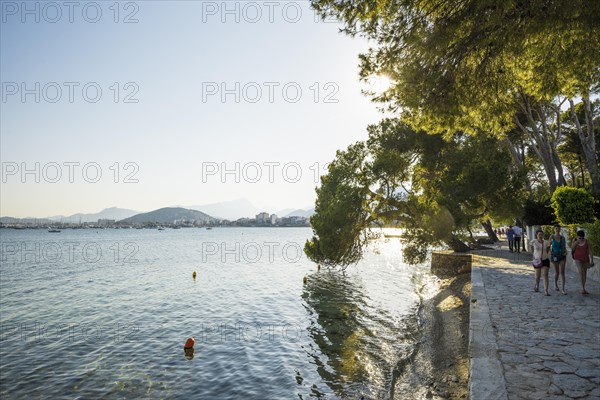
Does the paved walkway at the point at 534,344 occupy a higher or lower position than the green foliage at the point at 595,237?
lower

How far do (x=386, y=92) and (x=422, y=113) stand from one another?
1.14 meters

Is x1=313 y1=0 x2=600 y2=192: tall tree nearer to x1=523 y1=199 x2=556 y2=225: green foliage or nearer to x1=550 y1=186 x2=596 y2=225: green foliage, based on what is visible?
x1=550 y1=186 x2=596 y2=225: green foliage

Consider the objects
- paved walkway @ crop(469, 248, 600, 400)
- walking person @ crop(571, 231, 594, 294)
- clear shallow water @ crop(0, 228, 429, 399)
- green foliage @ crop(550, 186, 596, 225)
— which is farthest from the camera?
green foliage @ crop(550, 186, 596, 225)

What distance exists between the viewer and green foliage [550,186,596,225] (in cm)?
1789

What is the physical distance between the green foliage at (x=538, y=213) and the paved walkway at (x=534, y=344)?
468 inches

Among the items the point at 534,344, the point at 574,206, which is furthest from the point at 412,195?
the point at 534,344

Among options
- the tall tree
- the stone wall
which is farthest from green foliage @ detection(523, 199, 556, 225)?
the tall tree

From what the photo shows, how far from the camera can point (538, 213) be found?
23969 mm

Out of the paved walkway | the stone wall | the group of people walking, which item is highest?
the group of people walking

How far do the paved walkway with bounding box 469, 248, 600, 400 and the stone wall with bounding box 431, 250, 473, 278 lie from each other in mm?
13859

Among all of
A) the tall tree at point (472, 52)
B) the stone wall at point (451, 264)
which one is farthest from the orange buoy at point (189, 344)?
the stone wall at point (451, 264)

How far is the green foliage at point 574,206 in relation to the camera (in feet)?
58.7

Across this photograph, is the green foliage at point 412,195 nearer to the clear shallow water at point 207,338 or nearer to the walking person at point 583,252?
the clear shallow water at point 207,338

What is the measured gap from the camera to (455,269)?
27.4 meters
